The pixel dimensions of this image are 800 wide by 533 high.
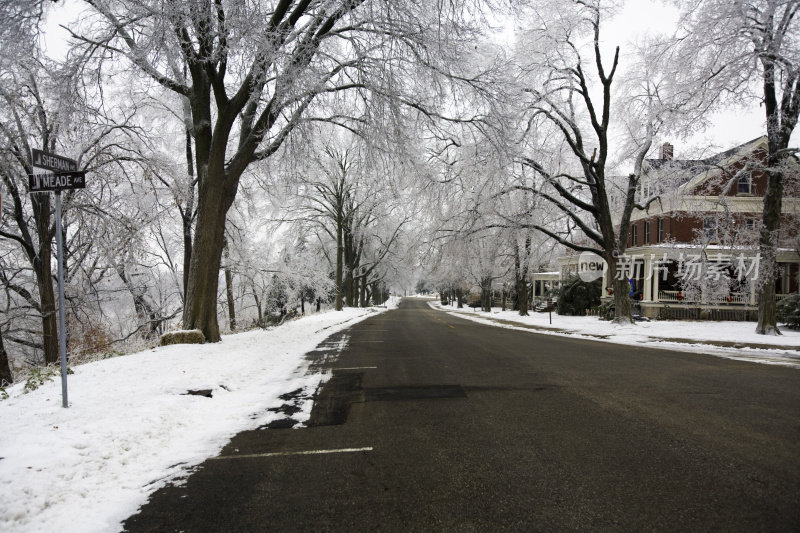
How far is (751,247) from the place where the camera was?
17.1 meters

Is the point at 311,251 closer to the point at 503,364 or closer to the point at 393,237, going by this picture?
the point at 393,237

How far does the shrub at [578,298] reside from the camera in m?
32.5

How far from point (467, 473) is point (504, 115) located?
9.13 meters

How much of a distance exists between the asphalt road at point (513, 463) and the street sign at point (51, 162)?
3.89 metres

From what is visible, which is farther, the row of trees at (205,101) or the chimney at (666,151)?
the chimney at (666,151)

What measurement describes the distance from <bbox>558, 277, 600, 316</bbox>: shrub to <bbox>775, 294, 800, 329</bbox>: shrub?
13.8 metres

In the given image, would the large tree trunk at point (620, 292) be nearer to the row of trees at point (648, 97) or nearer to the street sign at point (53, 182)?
the row of trees at point (648, 97)

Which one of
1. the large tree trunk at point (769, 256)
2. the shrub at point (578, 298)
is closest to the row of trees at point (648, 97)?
the large tree trunk at point (769, 256)

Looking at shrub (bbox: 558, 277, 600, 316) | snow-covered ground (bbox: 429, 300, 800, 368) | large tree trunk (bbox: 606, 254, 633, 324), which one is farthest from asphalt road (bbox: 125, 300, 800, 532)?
shrub (bbox: 558, 277, 600, 316)

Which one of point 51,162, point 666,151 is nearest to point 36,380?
point 51,162

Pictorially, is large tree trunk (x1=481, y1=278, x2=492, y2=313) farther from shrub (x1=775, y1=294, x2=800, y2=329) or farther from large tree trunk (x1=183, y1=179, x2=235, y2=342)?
large tree trunk (x1=183, y1=179, x2=235, y2=342)

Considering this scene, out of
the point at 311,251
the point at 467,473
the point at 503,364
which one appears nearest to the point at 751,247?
the point at 503,364

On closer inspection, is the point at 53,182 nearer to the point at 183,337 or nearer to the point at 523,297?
the point at 183,337

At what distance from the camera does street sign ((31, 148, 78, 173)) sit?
5.19 m
